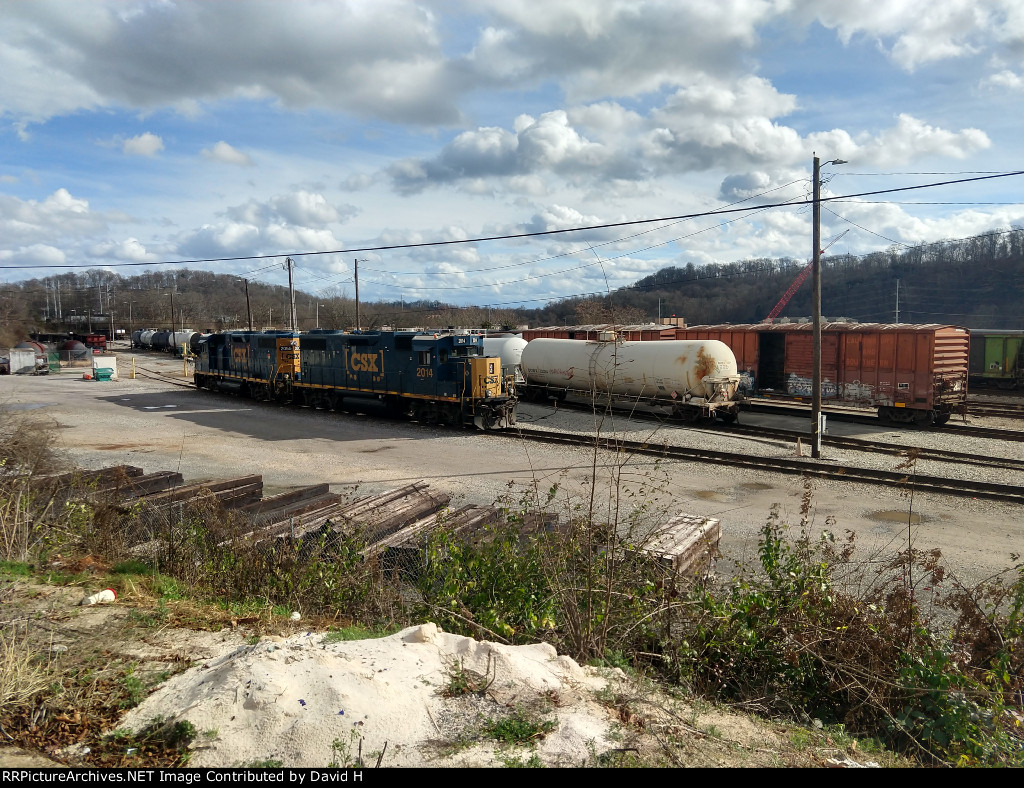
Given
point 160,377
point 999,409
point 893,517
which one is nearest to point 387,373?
point 893,517

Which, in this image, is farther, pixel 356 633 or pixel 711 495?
pixel 711 495

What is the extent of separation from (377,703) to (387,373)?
20202 millimetres

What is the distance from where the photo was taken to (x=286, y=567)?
288 inches

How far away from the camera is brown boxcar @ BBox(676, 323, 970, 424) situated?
69.4 feet

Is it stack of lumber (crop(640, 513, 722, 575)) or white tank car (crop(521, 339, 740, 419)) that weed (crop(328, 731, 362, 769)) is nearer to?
stack of lumber (crop(640, 513, 722, 575))

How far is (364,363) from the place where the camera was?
24812 millimetres

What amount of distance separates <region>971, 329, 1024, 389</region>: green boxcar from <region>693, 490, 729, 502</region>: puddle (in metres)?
24.0

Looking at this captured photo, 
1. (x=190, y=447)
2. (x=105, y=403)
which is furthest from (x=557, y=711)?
(x=105, y=403)

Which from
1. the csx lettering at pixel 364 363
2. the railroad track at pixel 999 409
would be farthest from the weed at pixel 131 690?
the railroad track at pixel 999 409

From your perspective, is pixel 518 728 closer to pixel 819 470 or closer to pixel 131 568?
pixel 131 568

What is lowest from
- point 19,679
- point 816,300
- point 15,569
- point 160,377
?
point 15,569

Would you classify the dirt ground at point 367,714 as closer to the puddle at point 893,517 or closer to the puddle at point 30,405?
the puddle at point 893,517

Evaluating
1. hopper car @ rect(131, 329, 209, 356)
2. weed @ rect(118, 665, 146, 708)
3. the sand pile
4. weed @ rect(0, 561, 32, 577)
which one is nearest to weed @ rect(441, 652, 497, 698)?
the sand pile

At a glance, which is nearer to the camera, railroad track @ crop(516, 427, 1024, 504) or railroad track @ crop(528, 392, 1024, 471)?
railroad track @ crop(516, 427, 1024, 504)
